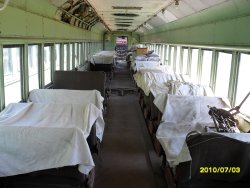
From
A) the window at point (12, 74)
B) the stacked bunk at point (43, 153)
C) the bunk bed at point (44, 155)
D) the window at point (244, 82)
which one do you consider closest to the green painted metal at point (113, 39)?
the window at point (12, 74)

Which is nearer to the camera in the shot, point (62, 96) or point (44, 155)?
point (44, 155)

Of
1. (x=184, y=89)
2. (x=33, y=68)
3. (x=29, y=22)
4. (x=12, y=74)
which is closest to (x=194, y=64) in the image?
(x=184, y=89)

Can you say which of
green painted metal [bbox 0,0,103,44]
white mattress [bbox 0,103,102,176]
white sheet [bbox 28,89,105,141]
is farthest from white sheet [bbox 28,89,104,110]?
white mattress [bbox 0,103,102,176]

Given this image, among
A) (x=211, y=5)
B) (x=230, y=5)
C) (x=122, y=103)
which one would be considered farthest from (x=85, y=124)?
(x=122, y=103)

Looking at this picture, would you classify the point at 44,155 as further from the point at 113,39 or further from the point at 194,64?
the point at 113,39

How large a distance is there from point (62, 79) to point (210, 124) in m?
3.73

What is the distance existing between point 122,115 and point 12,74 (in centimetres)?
419

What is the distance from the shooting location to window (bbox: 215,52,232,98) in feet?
18.1

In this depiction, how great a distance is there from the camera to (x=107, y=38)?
89.1 feet

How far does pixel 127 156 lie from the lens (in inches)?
209

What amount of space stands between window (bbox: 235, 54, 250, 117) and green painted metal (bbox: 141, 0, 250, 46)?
0.34m

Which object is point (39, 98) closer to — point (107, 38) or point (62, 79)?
point (62, 79)

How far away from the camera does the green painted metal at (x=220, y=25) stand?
4410mm
